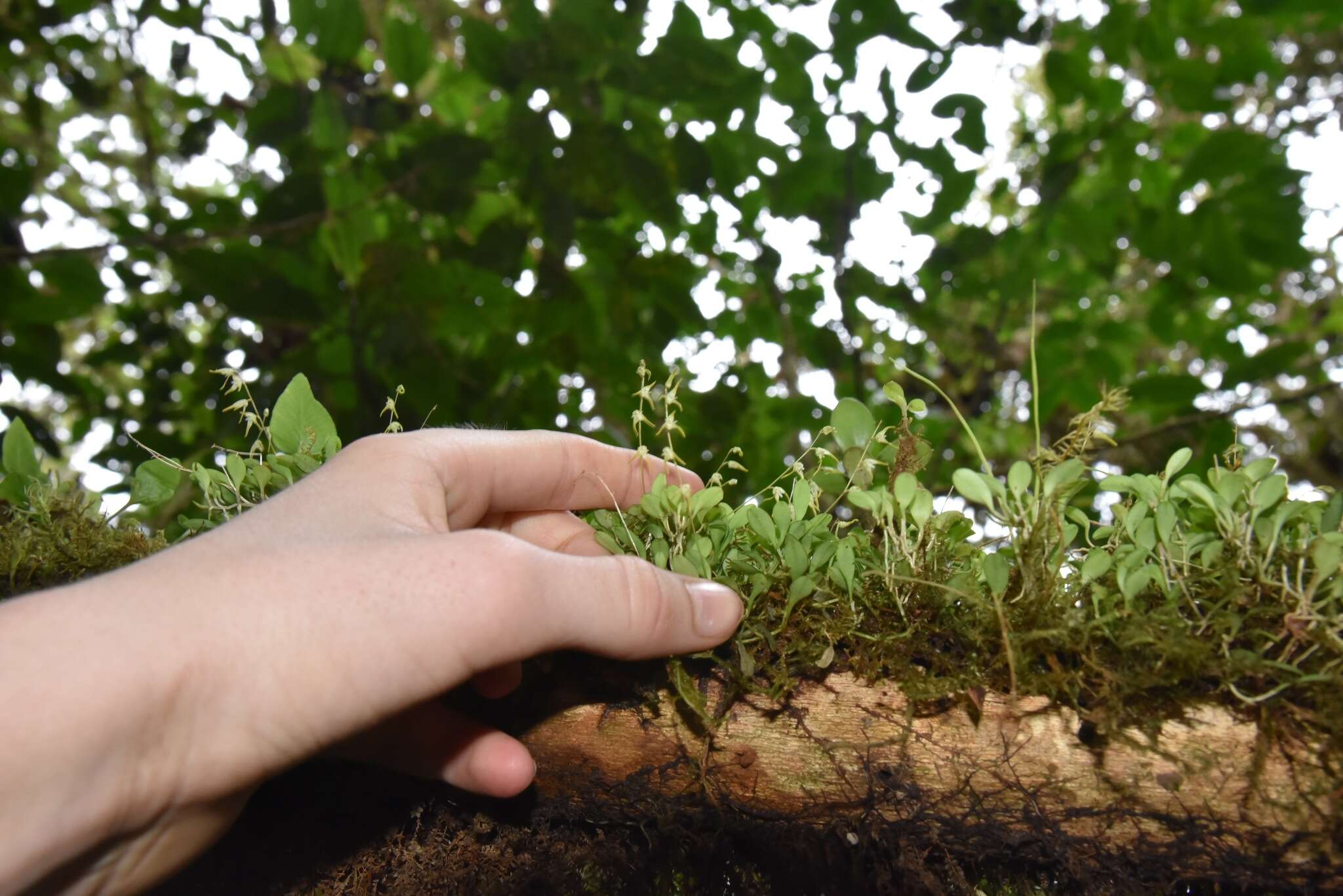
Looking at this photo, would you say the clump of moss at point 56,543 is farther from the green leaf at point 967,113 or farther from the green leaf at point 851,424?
the green leaf at point 967,113

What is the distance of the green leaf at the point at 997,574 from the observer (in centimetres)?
73

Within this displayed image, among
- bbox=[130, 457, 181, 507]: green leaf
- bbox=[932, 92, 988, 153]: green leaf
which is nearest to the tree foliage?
bbox=[932, 92, 988, 153]: green leaf

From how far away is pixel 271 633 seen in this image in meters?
0.60

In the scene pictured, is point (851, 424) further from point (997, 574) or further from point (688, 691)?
point (688, 691)

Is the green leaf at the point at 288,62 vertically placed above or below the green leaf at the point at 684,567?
above

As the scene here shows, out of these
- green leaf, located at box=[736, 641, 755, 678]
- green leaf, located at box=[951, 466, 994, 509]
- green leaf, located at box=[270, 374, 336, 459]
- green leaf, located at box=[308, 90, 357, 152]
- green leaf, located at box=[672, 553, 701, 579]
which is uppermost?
green leaf, located at box=[308, 90, 357, 152]

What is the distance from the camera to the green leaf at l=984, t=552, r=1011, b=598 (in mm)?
732

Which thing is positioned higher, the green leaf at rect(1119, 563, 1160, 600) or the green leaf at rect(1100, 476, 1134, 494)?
the green leaf at rect(1100, 476, 1134, 494)

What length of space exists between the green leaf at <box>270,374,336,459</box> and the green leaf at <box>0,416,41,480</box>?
1.49 ft

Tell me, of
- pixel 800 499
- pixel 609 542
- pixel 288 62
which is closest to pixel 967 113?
pixel 800 499

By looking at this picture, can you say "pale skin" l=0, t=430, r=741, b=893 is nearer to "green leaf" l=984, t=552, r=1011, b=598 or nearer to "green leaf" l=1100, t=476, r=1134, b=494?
"green leaf" l=984, t=552, r=1011, b=598

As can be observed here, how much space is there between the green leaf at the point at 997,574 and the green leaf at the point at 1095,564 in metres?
0.08

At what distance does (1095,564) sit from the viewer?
744 millimetres

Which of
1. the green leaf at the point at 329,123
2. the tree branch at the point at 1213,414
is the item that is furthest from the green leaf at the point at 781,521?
the green leaf at the point at 329,123
